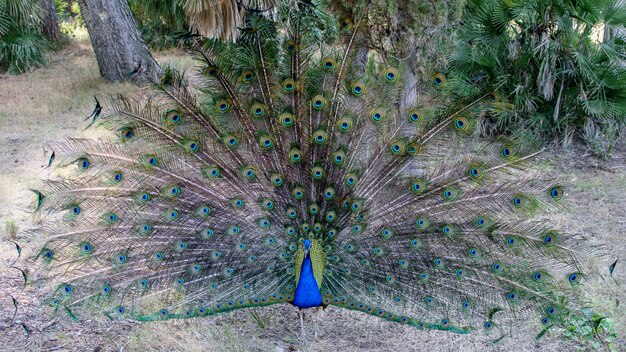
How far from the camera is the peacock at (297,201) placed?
14.6 ft

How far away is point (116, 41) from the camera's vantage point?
11852 mm

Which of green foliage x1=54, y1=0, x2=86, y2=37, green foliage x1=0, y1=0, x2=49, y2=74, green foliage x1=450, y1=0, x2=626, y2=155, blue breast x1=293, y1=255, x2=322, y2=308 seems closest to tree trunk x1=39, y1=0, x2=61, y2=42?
green foliage x1=54, y1=0, x2=86, y2=37

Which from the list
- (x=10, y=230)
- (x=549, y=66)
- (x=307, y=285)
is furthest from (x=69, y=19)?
(x=307, y=285)

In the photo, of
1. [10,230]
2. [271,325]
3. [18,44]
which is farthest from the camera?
[18,44]

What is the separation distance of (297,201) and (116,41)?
854 cm

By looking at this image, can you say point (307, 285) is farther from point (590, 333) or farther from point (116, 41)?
point (116, 41)

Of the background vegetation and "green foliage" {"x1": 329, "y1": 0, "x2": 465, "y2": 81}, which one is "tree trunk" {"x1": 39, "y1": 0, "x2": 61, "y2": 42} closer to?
the background vegetation

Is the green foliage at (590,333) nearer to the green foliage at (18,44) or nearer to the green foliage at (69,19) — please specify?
the green foliage at (18,44)

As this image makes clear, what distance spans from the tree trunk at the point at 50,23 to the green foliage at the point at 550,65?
12237 millimetres

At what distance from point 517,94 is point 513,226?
5134 millimetres

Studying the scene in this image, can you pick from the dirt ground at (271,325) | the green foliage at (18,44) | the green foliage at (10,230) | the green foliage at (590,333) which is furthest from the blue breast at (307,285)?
the green foliage at (18,44)

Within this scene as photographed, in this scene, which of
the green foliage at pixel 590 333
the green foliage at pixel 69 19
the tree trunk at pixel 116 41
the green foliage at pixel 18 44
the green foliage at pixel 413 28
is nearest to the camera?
the green foliage at pixel 590 333

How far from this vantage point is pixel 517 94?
913cm

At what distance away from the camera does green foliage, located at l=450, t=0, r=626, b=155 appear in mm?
8508
